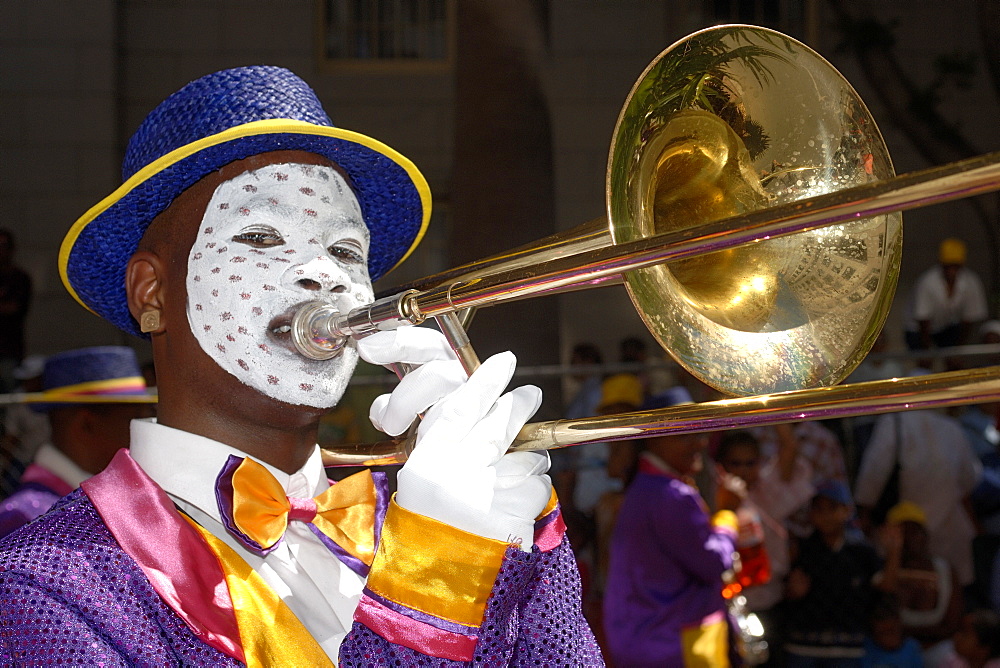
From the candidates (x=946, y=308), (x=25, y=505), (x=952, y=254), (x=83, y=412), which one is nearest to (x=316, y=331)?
(x=25, y=505)

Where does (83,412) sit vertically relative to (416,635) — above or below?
below

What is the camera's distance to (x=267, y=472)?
6.17ft

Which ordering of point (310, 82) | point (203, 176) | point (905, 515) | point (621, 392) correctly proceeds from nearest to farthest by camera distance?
point (203, 176) → point (905, 515) → point (621, 392) → point (310, 82)

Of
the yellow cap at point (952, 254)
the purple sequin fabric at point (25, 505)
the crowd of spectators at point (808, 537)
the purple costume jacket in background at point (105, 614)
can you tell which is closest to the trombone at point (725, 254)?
the purple costume jacket in background at point (105, 614)

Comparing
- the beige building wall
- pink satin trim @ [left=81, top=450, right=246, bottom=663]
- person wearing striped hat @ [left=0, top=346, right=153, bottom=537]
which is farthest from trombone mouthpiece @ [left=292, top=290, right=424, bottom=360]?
the beige building wall

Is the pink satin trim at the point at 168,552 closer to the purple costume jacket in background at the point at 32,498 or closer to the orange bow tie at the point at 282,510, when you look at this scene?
the orange bow tie at the point at 282,510

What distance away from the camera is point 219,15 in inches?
377

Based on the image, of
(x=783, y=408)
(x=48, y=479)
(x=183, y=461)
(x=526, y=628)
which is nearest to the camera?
(x=783, y=408)

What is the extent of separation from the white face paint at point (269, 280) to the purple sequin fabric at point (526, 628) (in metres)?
0.49

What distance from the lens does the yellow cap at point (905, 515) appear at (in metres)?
5.07

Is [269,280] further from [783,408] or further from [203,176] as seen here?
[783,408]

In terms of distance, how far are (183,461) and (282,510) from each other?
21 cm

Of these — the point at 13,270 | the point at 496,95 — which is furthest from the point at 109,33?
the point at 496,95

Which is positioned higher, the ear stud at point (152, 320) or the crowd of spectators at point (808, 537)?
the ear stud at point (152, 320)
